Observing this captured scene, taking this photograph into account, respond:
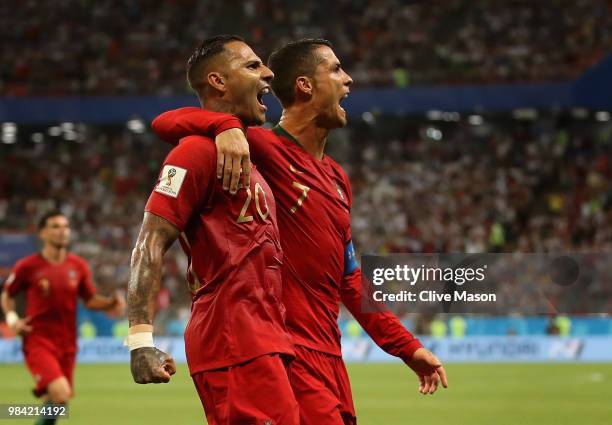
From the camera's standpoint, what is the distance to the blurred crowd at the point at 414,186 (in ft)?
90.1

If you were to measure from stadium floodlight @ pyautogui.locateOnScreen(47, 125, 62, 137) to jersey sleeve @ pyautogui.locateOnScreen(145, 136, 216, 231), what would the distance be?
32.3 metres

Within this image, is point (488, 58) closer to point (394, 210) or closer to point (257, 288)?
point (394, 210)

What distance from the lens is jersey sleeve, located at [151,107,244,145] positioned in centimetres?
415

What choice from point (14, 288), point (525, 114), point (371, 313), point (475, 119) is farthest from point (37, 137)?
point (371, 313)

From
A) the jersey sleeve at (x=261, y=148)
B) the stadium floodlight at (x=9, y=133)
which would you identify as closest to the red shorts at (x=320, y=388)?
the jersey sleeve at (x=261, y=148)

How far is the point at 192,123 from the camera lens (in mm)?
4250

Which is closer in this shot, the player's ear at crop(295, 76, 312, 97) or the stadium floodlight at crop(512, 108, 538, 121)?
the player's ear at crop(295, 76, 312, 97)

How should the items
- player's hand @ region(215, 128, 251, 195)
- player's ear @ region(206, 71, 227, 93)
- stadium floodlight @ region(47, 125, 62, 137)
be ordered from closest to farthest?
player's hand @ region(215, 128, 251, 195), player's ear @ region(206, 71, 227, 93), stadium floodlight @ region(47, 125, 62, 137)

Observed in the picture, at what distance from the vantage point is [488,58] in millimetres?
31734

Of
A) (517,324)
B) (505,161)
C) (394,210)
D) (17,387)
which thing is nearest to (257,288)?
(17,387)

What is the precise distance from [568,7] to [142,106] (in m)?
13.5

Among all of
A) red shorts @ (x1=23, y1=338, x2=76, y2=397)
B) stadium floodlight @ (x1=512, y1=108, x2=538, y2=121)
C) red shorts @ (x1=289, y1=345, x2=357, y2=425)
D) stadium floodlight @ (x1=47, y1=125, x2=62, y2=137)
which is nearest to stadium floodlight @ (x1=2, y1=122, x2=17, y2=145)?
stadium floodlight @ (x1=47, y1=125, x2=62, y2=137)

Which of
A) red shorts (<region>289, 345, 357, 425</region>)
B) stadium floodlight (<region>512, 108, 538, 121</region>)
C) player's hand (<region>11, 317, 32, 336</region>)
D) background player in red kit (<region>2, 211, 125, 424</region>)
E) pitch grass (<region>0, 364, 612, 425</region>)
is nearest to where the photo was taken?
red shorts (<region>289, 345, 357, 425</region>)

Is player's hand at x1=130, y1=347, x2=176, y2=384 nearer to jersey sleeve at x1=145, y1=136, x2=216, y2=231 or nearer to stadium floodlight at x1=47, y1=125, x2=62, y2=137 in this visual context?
jersey sleeve at x1=145, y1=136, x2=216, y2=231
